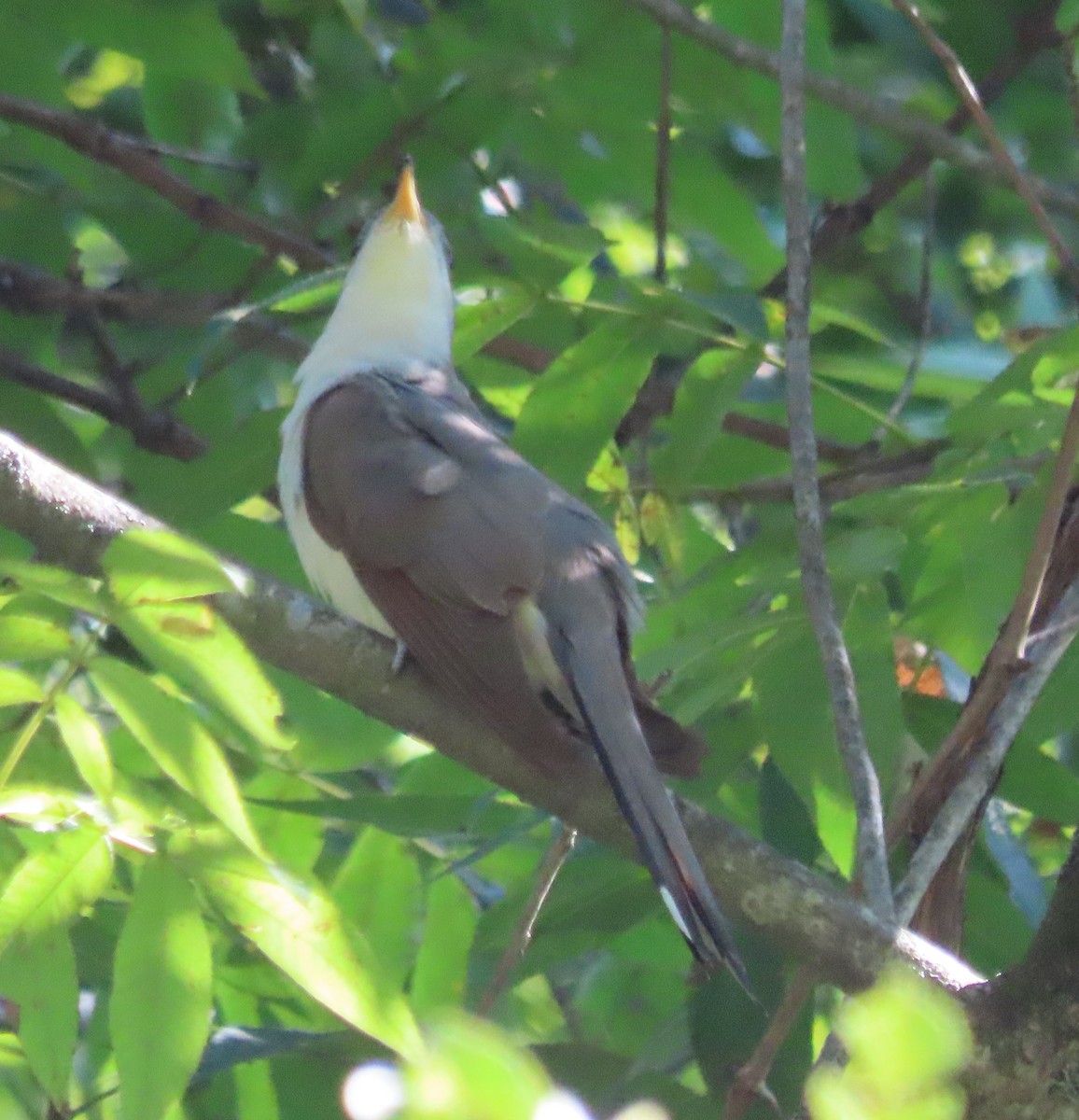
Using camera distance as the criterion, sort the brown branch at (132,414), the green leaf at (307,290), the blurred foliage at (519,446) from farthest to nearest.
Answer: the brown branch at (132,414) < the green leaf at (307,290) < the blurred foliage at (519,446)

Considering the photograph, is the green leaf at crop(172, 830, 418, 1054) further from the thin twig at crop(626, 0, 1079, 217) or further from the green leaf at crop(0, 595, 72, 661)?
the thin twig at crop(626, 0, 1079, 217)

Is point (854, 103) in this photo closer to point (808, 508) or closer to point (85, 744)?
point (808, 508)

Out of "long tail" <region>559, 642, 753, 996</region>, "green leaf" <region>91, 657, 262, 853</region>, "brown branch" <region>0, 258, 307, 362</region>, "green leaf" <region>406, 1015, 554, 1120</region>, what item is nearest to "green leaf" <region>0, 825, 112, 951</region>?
"green leaf" <region>91, 657, 262, 853</region>

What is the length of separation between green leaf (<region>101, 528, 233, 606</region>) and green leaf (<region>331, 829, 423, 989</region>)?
1.62m

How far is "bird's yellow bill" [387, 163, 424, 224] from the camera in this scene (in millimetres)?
3576

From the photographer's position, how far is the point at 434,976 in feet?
10.2

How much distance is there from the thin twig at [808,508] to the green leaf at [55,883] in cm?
97

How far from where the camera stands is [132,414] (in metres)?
3.91

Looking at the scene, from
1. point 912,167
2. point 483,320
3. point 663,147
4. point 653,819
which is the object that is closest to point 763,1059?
point 653,819

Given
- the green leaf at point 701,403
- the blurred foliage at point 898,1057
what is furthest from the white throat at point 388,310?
the blurred foliage at point 898,1057

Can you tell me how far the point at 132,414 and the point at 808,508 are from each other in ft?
6.92

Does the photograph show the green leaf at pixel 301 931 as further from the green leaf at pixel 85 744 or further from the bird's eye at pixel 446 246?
the bird's eye at pixel 446 246

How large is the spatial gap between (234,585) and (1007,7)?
310 cm

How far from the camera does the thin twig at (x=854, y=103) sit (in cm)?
341
